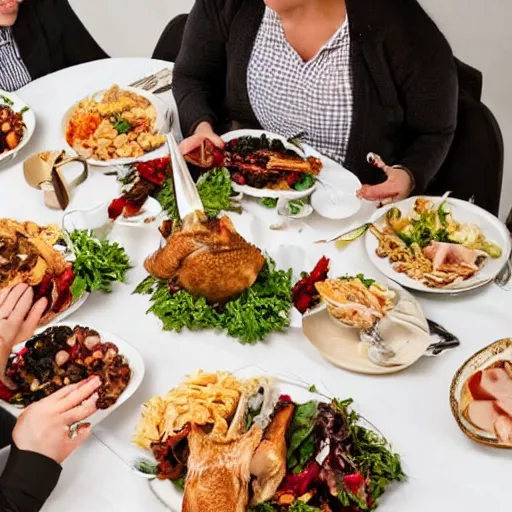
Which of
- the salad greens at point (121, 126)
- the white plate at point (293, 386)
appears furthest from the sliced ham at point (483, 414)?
the salad greens at point (121, 126)

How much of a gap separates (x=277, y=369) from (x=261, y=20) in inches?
38.1

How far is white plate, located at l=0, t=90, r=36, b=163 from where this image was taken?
191cm

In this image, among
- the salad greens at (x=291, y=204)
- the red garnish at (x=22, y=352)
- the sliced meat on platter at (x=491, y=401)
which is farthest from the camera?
the salad greens at (x=291, y=204)

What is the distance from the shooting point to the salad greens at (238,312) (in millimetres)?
1428

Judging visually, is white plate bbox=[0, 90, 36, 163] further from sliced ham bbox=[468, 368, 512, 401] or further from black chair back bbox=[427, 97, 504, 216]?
sliced ham bbox=[468, 368, 512, 401]

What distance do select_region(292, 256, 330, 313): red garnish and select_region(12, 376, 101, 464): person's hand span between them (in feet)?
1.42

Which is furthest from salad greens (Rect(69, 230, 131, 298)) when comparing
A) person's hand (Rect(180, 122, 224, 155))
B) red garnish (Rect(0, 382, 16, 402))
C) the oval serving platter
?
the oval serving platter

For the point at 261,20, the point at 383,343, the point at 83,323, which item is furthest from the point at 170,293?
the point at 261,20

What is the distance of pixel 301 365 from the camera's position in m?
1.40

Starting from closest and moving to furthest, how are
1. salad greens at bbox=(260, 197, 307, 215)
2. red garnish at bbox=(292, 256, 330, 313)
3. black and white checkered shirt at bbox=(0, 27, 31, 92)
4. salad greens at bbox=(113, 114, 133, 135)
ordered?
red garnish at bbox=(292, 256, 330, 313), salad greens at bbox=(260, 197, 307, 215), salad greens at bbox=(113, 114, 133, 135), black and white checkered shirt at bbox=(0, 27, 31, 92)

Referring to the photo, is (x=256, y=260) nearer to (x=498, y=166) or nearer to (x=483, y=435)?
(x=483, y=435)

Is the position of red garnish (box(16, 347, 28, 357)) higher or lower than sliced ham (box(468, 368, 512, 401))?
higher

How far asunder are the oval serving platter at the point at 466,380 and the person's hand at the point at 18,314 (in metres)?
0.80

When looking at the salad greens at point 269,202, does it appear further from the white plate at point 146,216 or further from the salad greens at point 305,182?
the white plate at point 146,216
